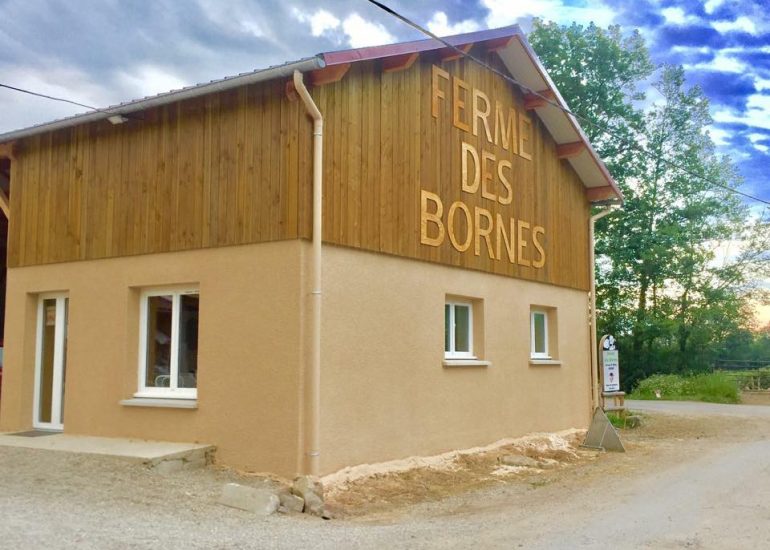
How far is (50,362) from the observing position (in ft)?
40.3

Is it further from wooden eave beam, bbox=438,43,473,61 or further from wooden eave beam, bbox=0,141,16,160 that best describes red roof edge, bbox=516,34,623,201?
wooden eave beam, bbox=0,141,16,160

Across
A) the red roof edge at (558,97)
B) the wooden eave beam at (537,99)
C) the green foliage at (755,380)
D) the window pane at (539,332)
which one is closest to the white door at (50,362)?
the window pane at (539,332)

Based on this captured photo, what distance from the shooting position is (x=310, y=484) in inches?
352

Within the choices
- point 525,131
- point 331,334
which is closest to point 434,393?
point 331,334

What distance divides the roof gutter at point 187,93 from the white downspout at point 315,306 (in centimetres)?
18

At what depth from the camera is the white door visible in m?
12.0

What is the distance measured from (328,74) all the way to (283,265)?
7.91 ft

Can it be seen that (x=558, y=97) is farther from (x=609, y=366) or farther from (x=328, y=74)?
(x=328, y=74)

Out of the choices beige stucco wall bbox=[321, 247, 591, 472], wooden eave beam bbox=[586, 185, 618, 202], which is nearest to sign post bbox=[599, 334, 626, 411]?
beige stucco wall bbox=[321, 247, 591, 472]

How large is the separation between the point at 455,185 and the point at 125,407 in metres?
5.96

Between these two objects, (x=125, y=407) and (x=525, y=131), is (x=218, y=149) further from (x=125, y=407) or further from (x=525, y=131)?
(x=525, y=131)

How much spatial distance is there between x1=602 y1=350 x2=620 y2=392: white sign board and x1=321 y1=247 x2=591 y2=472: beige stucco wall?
1021 mm

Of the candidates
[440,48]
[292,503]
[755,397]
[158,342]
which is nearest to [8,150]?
[158,342]

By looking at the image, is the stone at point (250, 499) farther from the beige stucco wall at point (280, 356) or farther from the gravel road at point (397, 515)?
the beige stucco wall at point (280, 356)
